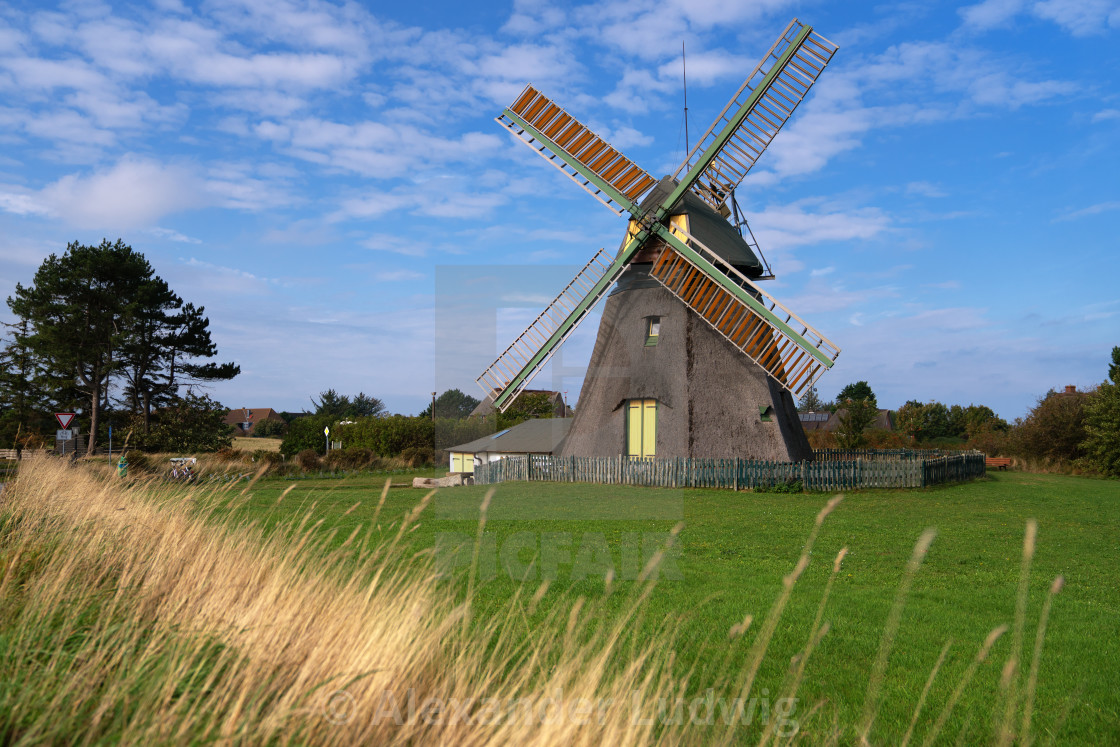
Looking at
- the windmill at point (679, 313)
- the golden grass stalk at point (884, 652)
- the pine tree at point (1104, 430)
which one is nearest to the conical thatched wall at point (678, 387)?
the windmill at point (679, 313)

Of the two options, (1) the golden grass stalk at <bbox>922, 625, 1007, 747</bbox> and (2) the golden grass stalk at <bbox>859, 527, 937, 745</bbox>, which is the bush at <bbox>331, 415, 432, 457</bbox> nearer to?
(2) the golden grass stalk at <bbox>859, 527, 937, 745</bbox>

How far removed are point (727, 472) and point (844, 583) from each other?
10.5 m

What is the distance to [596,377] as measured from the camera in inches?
748

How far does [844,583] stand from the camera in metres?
6.96

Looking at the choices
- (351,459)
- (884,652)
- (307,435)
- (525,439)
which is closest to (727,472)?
(525,439)

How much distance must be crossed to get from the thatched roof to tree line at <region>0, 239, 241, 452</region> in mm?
20394

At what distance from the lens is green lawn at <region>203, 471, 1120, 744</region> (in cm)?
427

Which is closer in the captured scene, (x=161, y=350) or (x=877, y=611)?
(x=877, y=611)

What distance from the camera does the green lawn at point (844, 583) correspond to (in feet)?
14.0

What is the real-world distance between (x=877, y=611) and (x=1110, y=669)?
1.59 m

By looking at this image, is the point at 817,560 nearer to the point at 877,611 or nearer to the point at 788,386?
the point at 877,611

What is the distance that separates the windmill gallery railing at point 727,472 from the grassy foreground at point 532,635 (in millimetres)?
7355

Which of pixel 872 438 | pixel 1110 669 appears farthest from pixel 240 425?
pixel 1110 669

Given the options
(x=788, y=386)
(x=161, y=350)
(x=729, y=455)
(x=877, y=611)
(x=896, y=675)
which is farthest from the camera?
(x=161, y=350)
